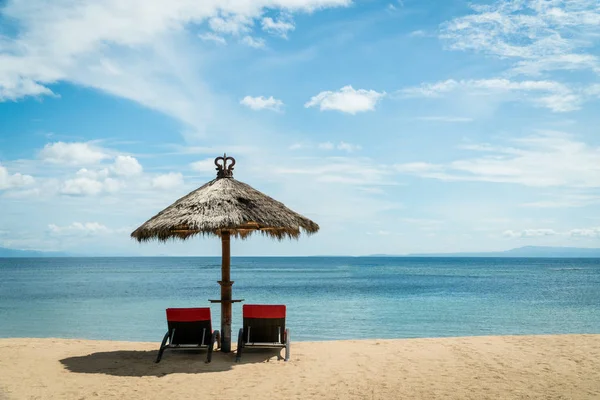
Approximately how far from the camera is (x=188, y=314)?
7.38 m

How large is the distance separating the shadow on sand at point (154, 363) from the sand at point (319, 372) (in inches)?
0.6

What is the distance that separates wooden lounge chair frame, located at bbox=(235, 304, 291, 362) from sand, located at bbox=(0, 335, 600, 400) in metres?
0.24

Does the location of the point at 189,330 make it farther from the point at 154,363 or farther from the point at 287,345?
the point at 287,345

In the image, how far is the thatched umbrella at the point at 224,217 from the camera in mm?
7305

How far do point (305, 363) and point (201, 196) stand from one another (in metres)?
2.85

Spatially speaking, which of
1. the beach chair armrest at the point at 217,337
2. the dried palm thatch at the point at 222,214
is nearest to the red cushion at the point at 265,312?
the beach chair armrest at the point at 217,337

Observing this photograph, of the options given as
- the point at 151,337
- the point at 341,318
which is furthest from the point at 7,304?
the point at 341,318

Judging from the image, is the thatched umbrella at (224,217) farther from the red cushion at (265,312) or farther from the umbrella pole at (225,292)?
the red cushion at (265,312)

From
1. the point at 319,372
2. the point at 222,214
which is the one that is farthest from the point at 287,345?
the point at 222,214

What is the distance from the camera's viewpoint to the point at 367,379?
657cm

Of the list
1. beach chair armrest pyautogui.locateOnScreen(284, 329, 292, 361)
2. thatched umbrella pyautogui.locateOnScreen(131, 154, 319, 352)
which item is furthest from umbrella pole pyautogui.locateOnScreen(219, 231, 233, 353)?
beach chair armrest pyautogui.locateOnScreen(284, 329, 292, 361)

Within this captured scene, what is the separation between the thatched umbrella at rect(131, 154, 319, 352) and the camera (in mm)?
7305

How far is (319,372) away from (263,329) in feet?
Result: 3.55

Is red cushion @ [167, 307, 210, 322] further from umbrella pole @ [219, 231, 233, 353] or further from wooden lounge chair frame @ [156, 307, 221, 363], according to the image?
umbrella pole @ [219, 231, 233, 353]
